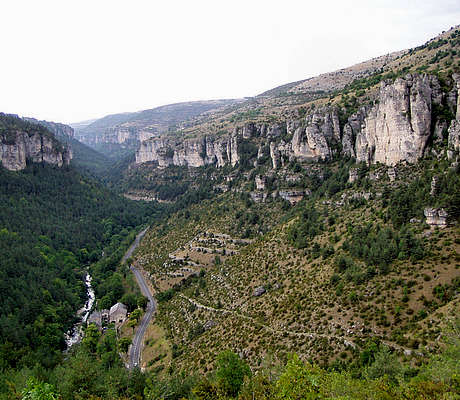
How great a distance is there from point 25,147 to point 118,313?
81727mm

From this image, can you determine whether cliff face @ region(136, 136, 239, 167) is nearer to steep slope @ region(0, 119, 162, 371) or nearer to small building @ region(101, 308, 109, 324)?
steep slope @ region(0, 119, 162, 371)

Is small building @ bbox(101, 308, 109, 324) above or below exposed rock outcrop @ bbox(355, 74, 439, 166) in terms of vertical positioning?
below

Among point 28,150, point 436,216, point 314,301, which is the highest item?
point 28,150

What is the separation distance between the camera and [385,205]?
4841 cm

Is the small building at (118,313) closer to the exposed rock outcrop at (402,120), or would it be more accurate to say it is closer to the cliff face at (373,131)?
the cliff face at (373,131)

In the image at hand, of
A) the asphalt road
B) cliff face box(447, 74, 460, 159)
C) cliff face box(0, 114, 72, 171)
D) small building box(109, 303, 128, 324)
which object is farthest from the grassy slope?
cliff face box(0, 114, 72, 171)

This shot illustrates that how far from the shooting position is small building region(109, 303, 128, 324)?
63.1 m

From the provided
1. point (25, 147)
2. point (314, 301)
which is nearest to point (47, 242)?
point (25, 147)

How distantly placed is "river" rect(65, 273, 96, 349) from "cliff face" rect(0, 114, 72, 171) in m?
50.8

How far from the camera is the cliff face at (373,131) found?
50531 mm

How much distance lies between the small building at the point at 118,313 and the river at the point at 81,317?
5.98m

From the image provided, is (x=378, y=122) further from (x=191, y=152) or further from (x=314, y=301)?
(x=191, y=152)

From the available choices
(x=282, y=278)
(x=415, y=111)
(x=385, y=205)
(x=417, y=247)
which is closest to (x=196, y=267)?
(x=282, y=278)

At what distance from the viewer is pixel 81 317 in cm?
6756
